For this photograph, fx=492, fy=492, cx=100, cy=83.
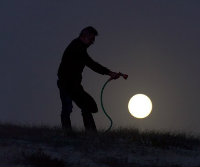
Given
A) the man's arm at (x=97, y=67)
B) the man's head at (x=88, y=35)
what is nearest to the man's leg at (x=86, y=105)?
the man's arm at (x=97, y=67)

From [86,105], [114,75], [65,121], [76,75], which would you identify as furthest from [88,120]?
[114,75]

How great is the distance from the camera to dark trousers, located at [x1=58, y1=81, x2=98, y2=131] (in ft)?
33.3

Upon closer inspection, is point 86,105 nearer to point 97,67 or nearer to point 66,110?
point 66,110

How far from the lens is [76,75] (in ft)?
33.2

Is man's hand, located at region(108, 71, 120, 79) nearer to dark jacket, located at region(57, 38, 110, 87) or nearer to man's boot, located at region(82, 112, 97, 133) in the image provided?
dark jacket, located at region(57, 38, 110, 87)

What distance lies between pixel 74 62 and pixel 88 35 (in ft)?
2.08

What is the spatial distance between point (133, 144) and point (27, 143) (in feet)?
6.14

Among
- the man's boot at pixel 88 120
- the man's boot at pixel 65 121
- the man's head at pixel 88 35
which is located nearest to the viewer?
the man's head at pixel 88 35

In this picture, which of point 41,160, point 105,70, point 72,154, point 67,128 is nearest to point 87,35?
point 105,70

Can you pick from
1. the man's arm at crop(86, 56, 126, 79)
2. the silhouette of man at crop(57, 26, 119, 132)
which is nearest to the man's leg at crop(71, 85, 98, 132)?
the silhouette of man at crop(57, 26, 119, 132)

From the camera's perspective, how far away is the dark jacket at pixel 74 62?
10.1 metres

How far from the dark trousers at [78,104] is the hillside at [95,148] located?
0.39 meters

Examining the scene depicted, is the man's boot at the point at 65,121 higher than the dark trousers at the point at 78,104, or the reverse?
the dark trousers at the point at 78,104

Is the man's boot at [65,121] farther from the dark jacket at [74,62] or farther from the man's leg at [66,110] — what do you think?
the dark jacket at [74,62]
